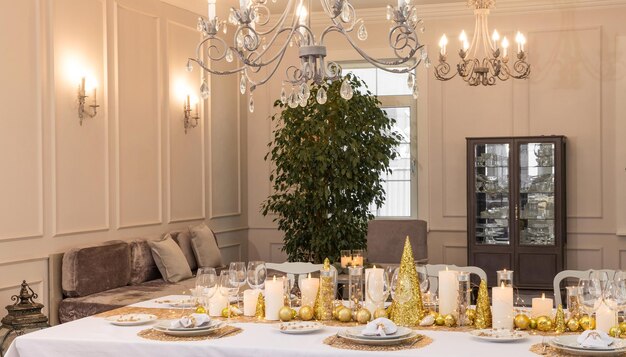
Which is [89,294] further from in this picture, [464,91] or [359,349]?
[464,91]

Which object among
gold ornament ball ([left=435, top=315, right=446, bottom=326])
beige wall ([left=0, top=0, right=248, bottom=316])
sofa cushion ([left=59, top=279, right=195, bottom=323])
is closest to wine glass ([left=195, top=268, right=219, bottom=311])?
gold ornament ball ([left=435, top=315, right=446, bottom=326])

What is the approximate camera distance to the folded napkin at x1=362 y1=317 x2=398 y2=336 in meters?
3.06

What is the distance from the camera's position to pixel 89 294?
19.9 ft

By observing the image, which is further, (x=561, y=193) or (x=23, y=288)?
(x=561, y=193)

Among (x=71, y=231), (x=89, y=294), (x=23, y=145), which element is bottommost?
(x=89, y=294)

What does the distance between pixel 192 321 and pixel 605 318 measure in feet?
4.92

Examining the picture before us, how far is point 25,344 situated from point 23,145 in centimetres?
281

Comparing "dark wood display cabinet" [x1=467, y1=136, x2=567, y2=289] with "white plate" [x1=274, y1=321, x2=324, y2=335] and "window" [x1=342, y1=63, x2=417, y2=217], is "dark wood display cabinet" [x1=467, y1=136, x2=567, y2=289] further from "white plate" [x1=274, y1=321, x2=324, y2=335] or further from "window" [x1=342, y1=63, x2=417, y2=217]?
"white plate" [x1=274, y1=321, x2=324, y2=335]

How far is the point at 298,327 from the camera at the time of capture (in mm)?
3268

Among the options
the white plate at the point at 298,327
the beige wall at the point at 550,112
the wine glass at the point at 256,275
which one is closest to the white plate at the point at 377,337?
the white plate at the point at 298,327

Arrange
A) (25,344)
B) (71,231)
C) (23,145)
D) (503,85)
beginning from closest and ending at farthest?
1. (25,344)
2. (23,145)
3. (71,231)
4. (503,85)

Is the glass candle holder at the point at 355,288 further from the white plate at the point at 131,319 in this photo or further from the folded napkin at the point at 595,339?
the folded napkin at the point at 595,339

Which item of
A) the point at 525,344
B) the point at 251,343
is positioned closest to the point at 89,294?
the point at 251,343

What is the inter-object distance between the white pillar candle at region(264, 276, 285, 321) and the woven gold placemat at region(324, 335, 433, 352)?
0.42 meters
